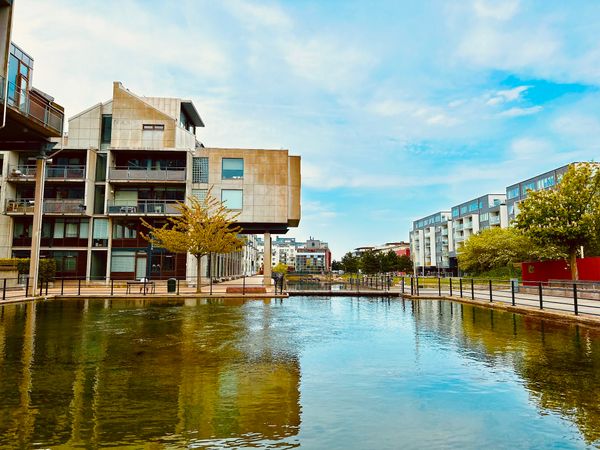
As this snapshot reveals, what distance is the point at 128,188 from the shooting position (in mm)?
40562

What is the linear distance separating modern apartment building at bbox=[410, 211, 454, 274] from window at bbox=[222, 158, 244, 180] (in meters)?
63.1

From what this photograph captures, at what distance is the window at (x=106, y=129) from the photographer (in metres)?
41.2

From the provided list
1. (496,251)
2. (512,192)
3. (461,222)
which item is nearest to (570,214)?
(496,251)

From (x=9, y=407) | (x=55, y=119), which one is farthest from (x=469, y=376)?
(x=55, y=119)

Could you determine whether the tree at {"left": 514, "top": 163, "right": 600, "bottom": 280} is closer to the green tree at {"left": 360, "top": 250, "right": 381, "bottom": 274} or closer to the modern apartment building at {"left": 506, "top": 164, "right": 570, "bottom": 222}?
the modern apartment building at {"left": 506, "top": 164, "right": 570, "bottom": 222}

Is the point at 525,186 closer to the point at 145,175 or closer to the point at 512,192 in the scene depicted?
the point at 512,192

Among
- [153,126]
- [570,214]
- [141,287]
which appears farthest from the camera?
[153,126]

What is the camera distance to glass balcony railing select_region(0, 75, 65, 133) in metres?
20.5

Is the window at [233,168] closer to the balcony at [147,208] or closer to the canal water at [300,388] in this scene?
the balcony at [147,208]

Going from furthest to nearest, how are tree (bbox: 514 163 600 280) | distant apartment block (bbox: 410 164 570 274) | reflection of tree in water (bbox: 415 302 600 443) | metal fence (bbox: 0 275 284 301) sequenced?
distant apartment block (bbox: 410 164 570 274), metal fence (bbox: 0 275 284 301), tree (bbox: 514 163 600 280), reflection of tree in water (bbox: 415 302 600 443)

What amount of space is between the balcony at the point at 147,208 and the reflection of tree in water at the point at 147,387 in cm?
2675

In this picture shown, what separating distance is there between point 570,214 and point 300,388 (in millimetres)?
26196

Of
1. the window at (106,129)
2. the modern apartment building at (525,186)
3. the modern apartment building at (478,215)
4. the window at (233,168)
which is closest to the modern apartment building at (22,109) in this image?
the window at (106,129)

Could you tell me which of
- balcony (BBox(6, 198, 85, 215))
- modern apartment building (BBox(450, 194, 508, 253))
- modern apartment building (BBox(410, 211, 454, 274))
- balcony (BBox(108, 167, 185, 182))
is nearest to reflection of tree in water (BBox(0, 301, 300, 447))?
balcony (BBox(108, 167, 185, 182))
